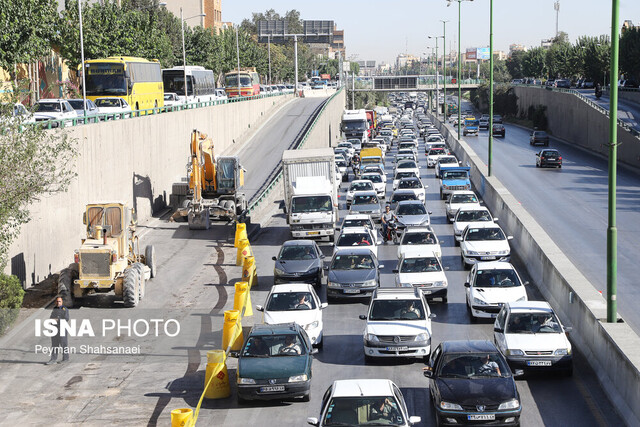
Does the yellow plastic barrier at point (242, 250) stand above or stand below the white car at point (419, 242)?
below

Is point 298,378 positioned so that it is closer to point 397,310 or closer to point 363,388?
point 363,388

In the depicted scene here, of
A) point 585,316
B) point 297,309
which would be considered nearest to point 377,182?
point 297,309

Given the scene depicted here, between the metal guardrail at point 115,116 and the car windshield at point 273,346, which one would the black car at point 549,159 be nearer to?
the metal guardrail at point 115,116

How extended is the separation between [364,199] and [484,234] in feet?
36.2

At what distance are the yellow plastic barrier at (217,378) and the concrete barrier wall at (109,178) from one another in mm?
11465

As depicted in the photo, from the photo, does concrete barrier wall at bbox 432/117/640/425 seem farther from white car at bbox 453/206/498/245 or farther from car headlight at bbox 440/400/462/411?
car headlight at bbox 440/400/462/411

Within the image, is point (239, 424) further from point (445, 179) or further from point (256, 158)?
point (256, 158)

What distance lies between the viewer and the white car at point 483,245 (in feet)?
95.4

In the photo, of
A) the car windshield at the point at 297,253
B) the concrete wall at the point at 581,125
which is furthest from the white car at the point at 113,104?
the concrete wall at the point at 581,125

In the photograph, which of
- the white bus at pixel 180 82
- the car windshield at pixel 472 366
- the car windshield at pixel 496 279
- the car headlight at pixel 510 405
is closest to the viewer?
the car headlight at pixel 510 405

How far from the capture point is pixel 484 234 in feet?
98.7

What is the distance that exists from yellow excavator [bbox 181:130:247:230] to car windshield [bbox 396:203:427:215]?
7.14m

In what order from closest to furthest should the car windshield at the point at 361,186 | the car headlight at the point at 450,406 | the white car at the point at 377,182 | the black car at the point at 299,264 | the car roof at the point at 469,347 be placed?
the car headlight at the point at 450,406 → the car roof at the point at 469,347 → the black car at the point at 299,264 → the car windshield at the point at 361,186 → the white car at the point at 377,182

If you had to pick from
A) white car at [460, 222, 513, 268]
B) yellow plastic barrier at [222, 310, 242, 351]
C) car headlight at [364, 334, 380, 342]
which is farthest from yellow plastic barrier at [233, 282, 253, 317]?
white car at [460, 222, 513, 268]
